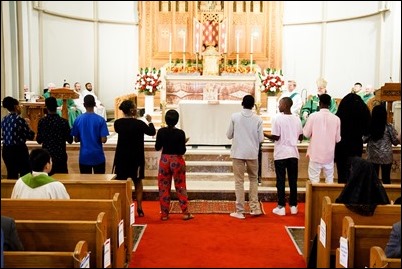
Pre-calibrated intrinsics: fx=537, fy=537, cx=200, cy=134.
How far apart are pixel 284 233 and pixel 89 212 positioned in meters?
2.49

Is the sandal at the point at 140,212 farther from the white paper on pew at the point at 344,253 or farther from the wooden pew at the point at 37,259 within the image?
the wooden pew at the point at 37,259

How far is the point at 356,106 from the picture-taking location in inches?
254

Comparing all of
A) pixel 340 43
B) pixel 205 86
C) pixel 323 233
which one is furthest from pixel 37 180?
pixel 340 43

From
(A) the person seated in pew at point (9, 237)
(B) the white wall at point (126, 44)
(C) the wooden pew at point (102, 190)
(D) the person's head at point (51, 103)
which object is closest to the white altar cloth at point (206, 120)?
(D) the person's head at point (51, 103)

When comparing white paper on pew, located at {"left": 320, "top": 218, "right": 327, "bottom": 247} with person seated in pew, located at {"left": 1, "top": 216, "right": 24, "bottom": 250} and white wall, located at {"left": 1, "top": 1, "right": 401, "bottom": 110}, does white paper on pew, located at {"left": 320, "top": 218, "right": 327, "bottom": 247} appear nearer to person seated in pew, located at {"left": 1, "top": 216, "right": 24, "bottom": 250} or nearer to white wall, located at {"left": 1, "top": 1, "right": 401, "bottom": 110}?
person seated in pew, located at {"left": 1, "top": 216, "right": 24, "bottom": 250}

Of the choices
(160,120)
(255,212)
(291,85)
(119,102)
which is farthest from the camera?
(119,102)

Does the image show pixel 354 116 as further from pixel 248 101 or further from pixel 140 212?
pixel 140 212

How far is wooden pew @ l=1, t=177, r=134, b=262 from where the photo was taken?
5027 mm

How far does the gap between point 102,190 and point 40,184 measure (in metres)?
0.96

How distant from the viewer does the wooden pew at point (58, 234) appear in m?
3.64

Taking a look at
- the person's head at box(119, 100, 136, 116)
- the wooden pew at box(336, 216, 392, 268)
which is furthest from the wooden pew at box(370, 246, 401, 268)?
the person's head at box(119, 100, 136, 116)

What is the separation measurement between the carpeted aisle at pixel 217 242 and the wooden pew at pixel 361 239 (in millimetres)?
1168

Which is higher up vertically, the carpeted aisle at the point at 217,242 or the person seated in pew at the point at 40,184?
the person seated in pew at the point at 40,184

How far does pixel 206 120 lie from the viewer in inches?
371
